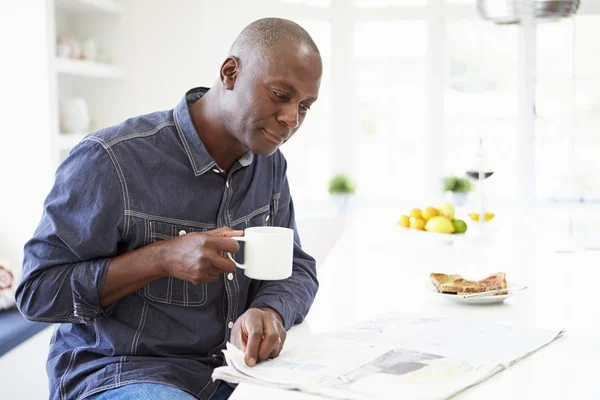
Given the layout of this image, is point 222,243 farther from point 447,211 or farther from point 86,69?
point 86,69

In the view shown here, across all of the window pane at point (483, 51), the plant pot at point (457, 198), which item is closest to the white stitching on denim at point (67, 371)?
the plant pot at point (457, 198)

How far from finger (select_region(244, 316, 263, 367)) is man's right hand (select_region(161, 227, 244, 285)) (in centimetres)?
9

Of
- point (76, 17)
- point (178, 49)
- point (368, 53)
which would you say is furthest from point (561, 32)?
point (76, 17)

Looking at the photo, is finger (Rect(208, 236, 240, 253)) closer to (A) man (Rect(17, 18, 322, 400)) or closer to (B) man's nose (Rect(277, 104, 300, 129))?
(A) man (Rect(17, 18, 322, 400))

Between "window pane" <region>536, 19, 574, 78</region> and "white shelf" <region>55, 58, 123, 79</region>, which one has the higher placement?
"window pane" <region>536, 19, 574, 78</region>

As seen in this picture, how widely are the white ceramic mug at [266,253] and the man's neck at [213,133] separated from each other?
333 millimetres

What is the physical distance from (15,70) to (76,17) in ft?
3.63

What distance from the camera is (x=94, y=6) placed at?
3938 millimetres

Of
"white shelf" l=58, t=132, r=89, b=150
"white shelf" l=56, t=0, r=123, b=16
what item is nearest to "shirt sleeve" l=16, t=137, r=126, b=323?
"white shelf" l=58, t=132, r=89, b=150

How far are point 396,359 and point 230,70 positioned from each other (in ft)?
2.15

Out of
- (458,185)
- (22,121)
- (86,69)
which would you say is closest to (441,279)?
(22,121)

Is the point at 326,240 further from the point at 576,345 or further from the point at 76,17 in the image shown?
the point at 576,345

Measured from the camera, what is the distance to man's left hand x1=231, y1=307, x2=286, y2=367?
110cm

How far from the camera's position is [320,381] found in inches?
39.4
